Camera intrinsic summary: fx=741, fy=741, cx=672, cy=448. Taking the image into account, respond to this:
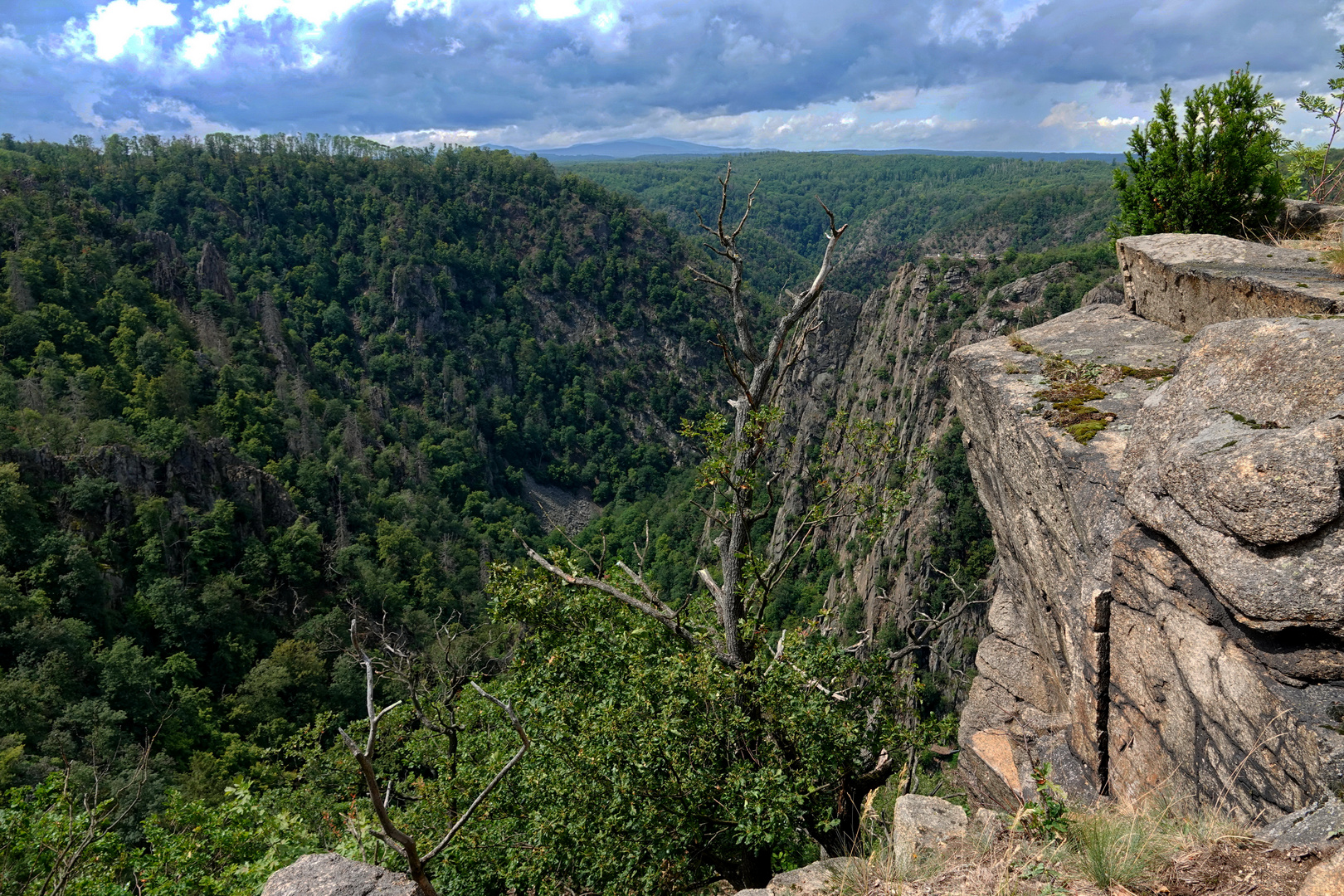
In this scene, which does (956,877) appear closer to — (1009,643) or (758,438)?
(758,438)

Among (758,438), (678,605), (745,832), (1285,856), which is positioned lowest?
(745,832)

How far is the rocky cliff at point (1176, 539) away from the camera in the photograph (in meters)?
5.67

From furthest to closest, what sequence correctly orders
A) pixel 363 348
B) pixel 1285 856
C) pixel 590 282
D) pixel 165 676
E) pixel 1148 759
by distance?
1. pixel 590 282
2. pixel 363 348
3. pixel 165 676
4. pixel 1148 759
5. pixel 1285 856

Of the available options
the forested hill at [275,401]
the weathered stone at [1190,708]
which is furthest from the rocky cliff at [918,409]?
the weathered stone at [1190,708]

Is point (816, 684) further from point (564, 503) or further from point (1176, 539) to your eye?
point (564, 503)

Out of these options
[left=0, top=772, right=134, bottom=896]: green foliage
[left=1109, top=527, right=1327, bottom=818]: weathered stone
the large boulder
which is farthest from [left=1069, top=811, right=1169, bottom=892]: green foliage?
[left=0, top=772, right=134, bottom=896]: green foliage

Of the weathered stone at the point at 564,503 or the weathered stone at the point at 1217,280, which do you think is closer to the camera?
the weathered stone at the point at 1217,280

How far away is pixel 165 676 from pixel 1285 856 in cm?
5634

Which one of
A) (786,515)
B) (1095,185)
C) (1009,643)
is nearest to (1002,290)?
(786,515)

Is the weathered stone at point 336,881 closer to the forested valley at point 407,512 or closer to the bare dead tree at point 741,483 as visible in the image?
the forested valley at point 407,512

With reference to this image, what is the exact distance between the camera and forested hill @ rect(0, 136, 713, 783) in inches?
1825

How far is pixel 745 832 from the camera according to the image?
322 inches

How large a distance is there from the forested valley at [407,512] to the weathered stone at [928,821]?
1247 millimetres

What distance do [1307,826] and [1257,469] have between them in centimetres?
259
